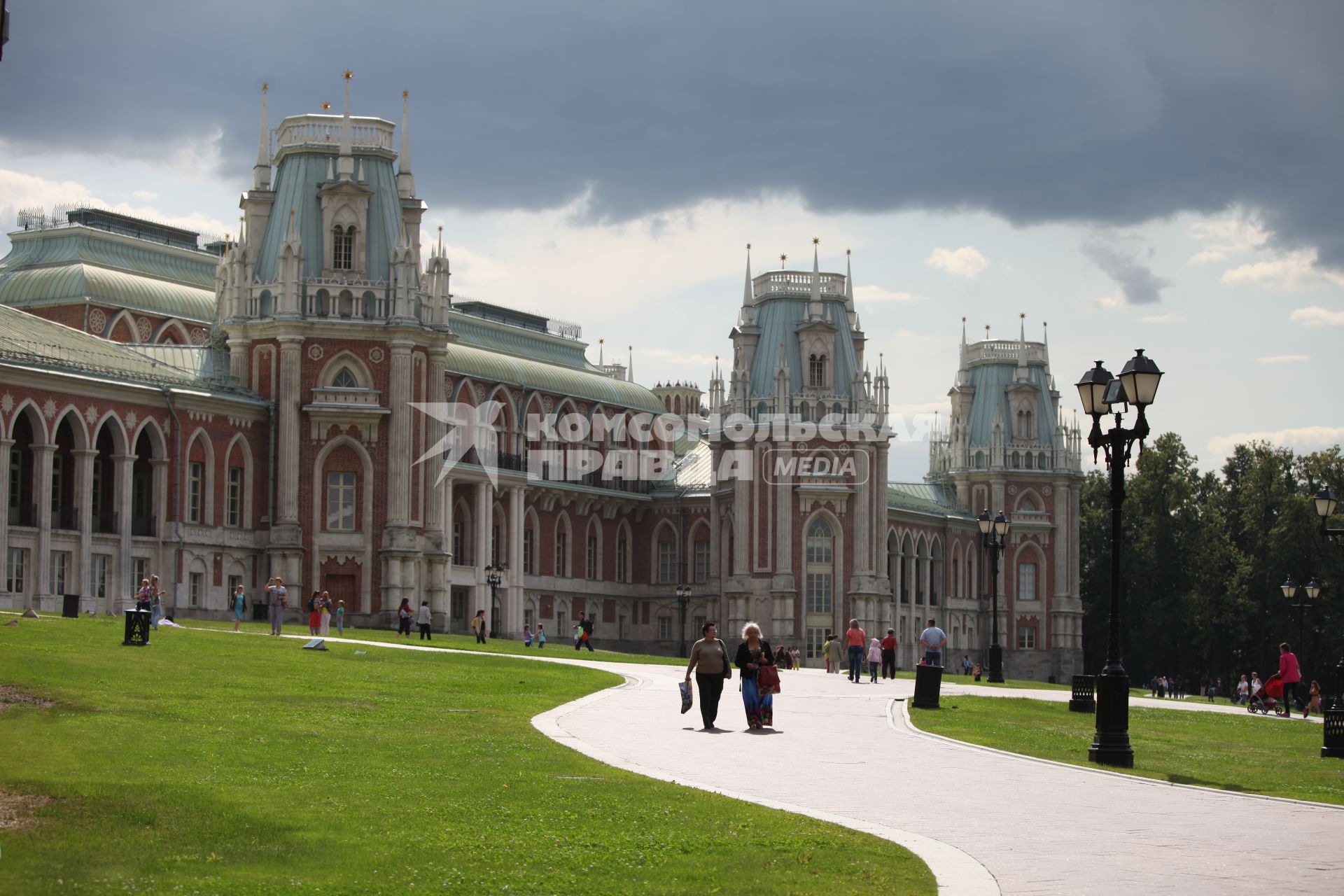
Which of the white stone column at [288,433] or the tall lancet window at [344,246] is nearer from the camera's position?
the white stone column at [288,433]

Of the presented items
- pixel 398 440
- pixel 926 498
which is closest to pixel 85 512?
pixel 398 440

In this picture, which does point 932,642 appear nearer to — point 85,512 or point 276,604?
point 276,604

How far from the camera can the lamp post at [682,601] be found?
8181cm

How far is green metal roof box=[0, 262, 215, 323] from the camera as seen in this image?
79.5m

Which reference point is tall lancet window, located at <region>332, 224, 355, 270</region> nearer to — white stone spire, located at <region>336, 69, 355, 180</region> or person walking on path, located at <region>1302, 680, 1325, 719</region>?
white stone spire, located at <region>336, 69, 355, 180</region>

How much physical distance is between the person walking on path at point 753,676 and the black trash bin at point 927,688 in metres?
7.83

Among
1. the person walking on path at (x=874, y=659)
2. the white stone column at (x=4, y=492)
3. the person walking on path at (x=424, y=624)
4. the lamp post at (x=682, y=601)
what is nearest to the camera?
the person walking on path at (x=874, y=659)

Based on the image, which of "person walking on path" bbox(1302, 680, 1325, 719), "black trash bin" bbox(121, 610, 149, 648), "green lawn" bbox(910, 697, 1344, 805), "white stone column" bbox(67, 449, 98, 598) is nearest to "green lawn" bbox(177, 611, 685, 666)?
"white stone column" bbox(67, 449, 98, 598)

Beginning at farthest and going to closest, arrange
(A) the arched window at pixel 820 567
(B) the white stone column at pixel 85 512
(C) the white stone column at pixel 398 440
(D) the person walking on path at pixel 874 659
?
1. (A) the arched window at pixel 820 567
2. (C) the white stone column at pixel 398 440
3. (B) the white stone column at pixel 85 512
4. (D) the person walking on path at pixel 874 659

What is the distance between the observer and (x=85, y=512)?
64.6m

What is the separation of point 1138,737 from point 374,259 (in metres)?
47.4

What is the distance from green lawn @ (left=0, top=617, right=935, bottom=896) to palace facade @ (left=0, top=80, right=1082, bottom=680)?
1534 inches

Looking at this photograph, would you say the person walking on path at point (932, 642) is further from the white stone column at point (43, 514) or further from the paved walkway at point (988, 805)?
the white stone column at point (43, 514)

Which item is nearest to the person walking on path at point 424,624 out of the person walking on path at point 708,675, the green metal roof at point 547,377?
the green metal roof at point 547,377
